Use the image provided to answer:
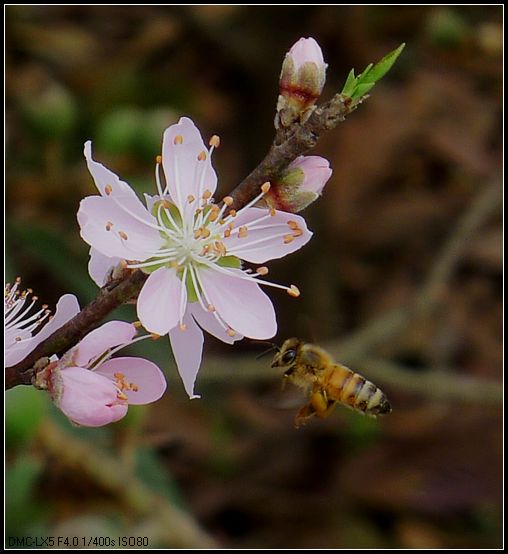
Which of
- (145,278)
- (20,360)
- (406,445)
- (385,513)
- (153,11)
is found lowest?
(20,360)

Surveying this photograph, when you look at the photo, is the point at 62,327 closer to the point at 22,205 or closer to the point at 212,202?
the point at 212,202

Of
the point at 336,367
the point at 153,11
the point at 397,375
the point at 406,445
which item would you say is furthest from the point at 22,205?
the point at 336,367

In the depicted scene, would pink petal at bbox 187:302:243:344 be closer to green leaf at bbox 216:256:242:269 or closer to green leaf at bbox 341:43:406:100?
green leaf at bbox 216:256:242:269

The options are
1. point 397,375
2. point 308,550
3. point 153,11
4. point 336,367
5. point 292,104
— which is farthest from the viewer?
point 153,11

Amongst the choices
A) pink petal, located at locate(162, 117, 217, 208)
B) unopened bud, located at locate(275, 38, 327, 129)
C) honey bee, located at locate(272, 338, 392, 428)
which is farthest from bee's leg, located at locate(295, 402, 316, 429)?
unopened bud, located at locate(275, 38, 327, 129)

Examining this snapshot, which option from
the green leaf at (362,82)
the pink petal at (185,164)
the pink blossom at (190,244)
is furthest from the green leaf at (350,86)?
the pink petal at (185,164)

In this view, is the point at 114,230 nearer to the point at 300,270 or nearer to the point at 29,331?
the point at 29,331

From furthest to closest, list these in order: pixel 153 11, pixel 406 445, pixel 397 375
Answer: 1. pixel 153 11
2. pixel 406 445
3. pixel 397 375

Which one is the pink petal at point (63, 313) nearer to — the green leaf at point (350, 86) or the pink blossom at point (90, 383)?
the pink blossom at point (90, 383)
